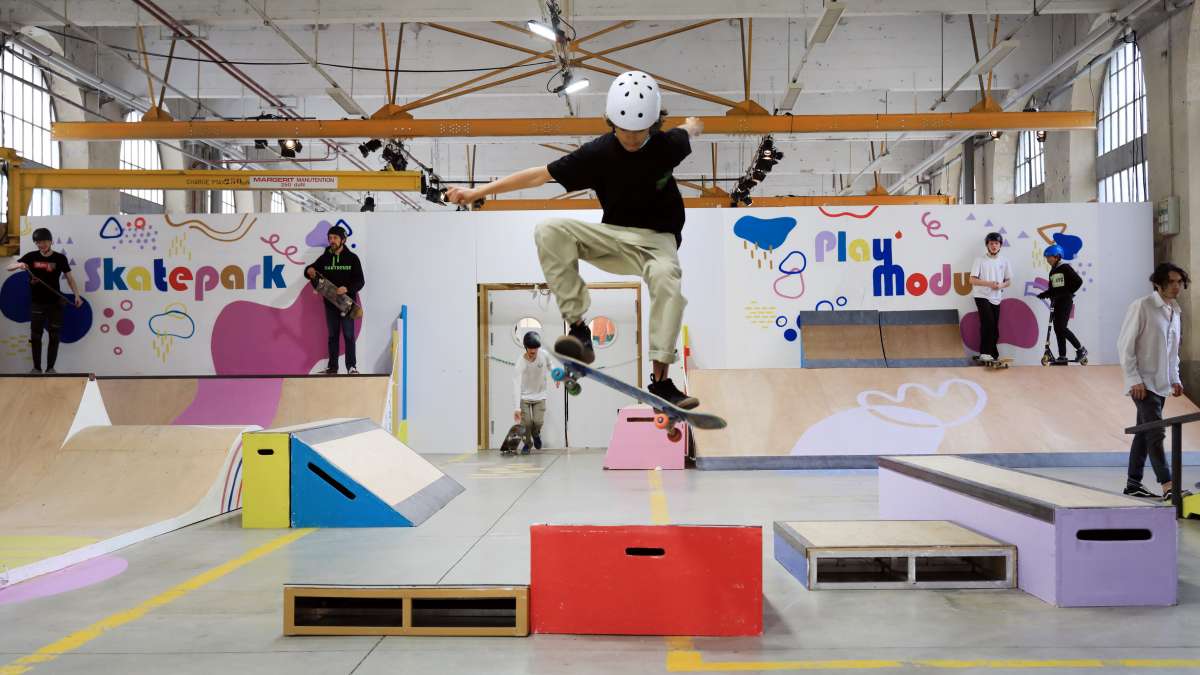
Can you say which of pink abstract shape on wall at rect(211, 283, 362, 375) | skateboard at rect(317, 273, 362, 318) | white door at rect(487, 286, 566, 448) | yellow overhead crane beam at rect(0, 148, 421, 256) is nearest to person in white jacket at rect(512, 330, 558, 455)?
white door at rect(487, 286, 566, 448)

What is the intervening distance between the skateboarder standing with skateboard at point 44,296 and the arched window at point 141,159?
252 inches

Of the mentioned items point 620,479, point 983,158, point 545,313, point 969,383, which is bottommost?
point 620,479

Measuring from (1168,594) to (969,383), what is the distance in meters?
8.04

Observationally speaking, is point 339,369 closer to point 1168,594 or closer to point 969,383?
point 969,383

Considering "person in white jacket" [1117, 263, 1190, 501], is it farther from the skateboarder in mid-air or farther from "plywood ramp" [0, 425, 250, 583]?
"plywood ramp" [0, 425, 250, 583]

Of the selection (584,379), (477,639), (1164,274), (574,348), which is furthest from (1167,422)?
(584,379)

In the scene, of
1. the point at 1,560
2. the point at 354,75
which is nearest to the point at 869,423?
the point at 1,560

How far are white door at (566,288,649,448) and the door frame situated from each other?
17 cm

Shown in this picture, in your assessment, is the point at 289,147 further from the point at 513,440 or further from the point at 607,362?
the point at 513,440

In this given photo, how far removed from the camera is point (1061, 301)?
42.5ft

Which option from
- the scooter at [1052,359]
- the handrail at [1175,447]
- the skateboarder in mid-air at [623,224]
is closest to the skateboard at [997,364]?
the scooter at [1052,359]

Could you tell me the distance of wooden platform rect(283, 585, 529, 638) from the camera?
417cm

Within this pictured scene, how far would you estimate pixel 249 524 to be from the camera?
748cm

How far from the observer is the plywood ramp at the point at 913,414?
1123cm
